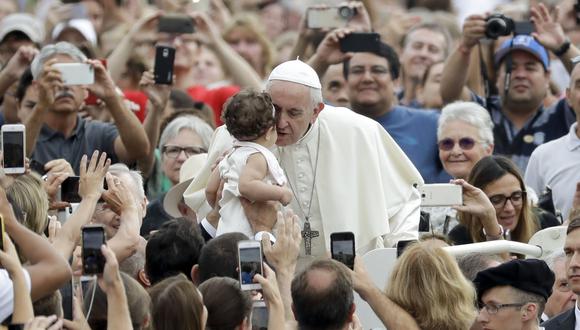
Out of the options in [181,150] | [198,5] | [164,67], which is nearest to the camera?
[181,150]

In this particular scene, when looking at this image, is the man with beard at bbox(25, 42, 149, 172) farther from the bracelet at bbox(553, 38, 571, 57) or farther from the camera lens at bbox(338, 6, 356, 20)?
the bracelet at bbox(553, 38, 571, 57)

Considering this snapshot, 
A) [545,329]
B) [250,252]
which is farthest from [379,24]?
[250,252]

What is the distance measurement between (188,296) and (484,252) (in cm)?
230

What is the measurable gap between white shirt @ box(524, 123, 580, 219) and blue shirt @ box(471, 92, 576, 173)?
70 cm

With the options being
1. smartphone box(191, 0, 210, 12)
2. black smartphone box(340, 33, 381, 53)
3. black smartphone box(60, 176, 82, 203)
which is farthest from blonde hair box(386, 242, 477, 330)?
smartphone box(191, 0, 210, 12)

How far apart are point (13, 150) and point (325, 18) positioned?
4631 millimetres

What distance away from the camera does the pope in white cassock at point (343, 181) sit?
10516mm

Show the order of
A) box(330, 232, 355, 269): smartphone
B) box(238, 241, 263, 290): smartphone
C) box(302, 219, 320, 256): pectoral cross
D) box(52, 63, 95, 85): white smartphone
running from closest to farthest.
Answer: box(238, 241, 263, 290): smartphone < box(330, 232, 355, 269): smartphone < box(302, 219, 320, 256): pectoral cross < box(52, 63, 95, 85): white smartphone

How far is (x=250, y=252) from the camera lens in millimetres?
8359

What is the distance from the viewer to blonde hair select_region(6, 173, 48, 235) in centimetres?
907

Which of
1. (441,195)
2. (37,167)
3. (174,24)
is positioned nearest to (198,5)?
(174,24)

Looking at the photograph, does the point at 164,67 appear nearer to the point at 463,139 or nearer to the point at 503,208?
the point at 463,139

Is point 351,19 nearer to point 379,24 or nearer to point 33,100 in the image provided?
point 33,100

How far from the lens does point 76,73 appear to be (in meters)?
12.4
